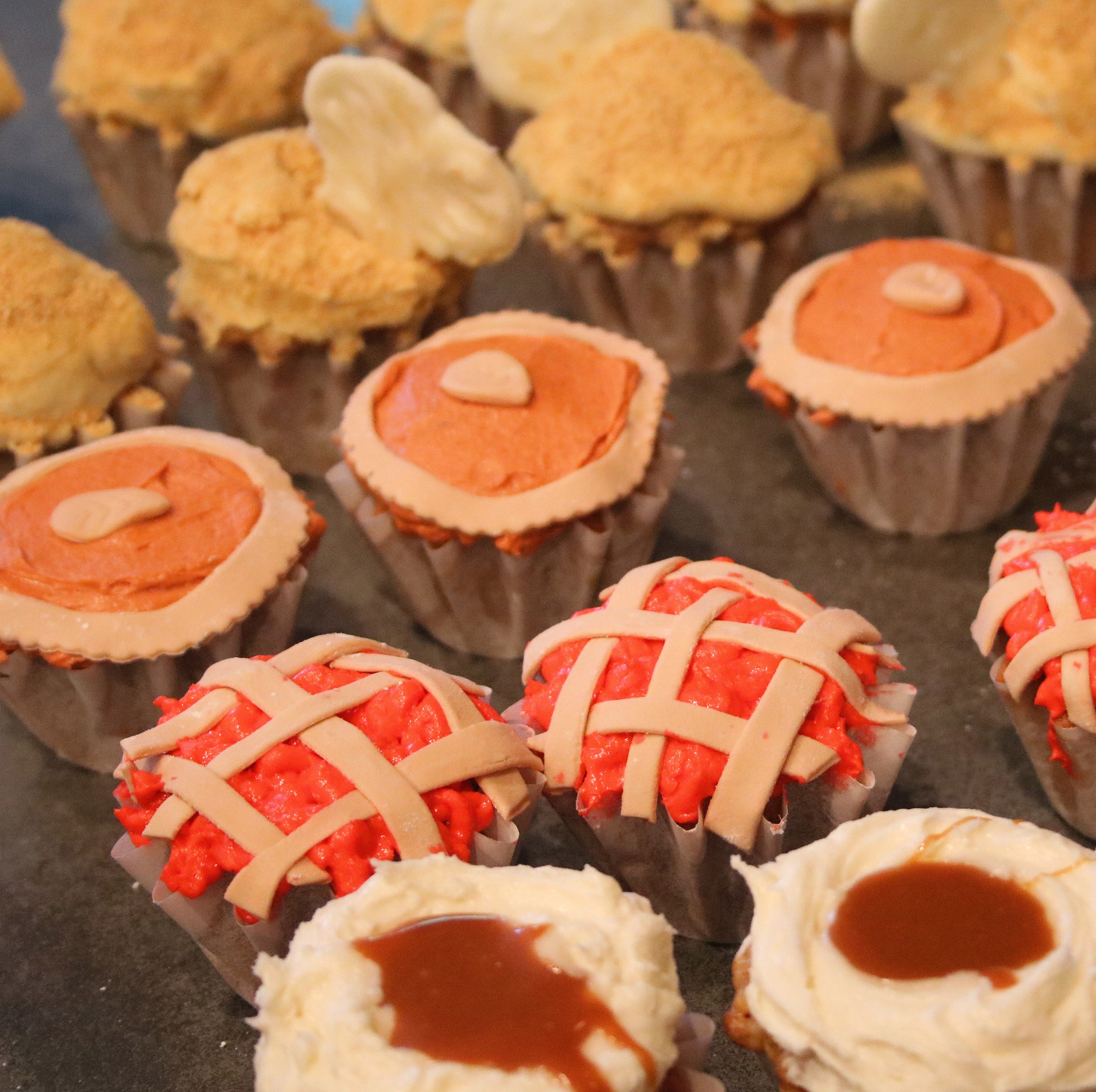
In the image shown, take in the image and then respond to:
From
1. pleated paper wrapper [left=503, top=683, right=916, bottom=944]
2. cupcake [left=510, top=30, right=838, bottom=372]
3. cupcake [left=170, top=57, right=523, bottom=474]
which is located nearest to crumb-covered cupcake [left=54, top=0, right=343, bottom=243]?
cupcake [left=170, top=57, right=523, bottom=474]

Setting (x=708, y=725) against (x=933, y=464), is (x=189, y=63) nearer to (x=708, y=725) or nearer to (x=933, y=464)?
(x=933, y=464)

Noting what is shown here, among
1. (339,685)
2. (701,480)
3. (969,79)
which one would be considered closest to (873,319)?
(701,480)

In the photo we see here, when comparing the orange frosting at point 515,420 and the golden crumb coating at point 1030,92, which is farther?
the golden crumb coating at point 1030,92

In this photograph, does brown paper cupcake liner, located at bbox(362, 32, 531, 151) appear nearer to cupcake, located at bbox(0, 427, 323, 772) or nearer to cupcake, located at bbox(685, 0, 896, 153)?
cupcake, located at bbox(685, 0, 896, 153)

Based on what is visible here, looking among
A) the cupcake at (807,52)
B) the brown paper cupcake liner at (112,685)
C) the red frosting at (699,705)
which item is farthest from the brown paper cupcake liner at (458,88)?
the red frosting at (699,705)

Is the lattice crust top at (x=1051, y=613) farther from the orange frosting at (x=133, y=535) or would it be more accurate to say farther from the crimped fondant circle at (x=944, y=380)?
the orange frosting at (x=133, y=535)
